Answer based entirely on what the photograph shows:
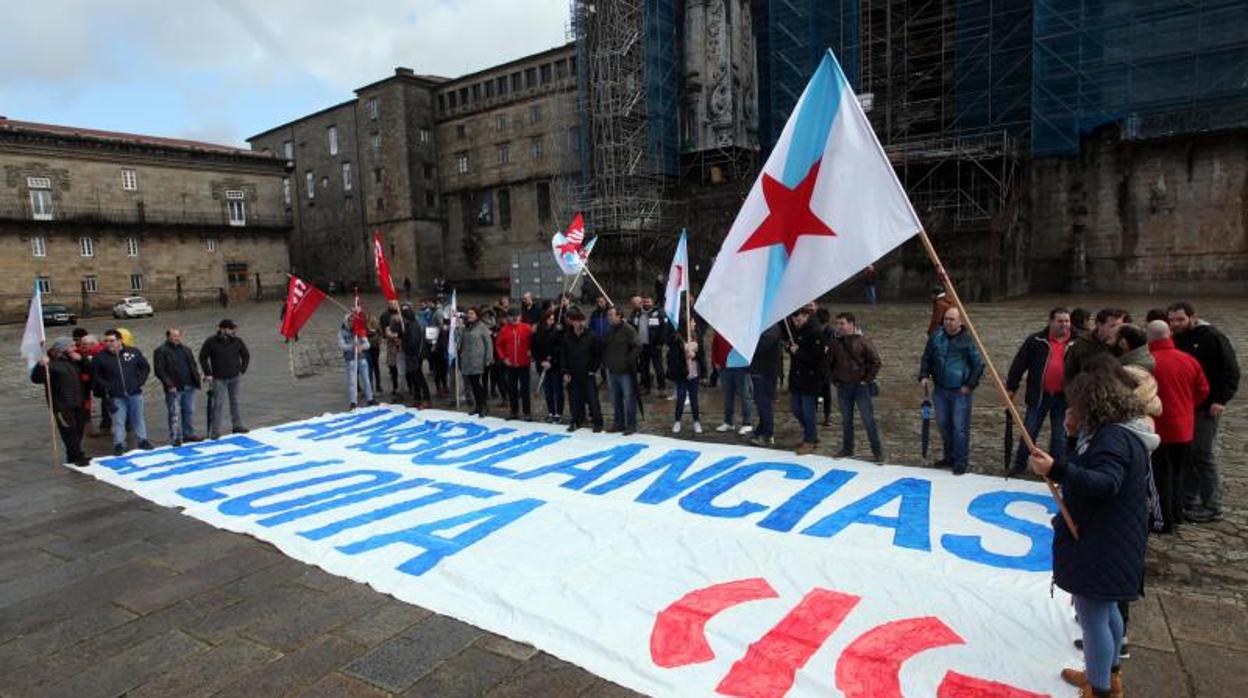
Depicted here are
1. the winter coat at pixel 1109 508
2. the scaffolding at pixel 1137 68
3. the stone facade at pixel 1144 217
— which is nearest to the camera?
the winter coat at pixel 1109 508

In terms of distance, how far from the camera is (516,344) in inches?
431

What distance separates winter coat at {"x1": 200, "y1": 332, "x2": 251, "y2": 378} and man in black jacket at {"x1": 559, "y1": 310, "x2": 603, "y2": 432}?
480 cm

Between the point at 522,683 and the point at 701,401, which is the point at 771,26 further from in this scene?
the point at 522,683

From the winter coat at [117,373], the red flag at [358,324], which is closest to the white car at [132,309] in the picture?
the red flag at [358,324]

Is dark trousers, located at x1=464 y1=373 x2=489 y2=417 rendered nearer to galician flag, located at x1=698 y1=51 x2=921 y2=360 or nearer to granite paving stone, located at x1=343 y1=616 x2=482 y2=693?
galician flag, located at x1=698 y1=51 x2=921 y2=360

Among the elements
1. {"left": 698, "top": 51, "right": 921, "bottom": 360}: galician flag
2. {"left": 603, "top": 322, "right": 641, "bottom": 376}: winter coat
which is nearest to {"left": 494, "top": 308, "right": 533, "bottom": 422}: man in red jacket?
{"left": 603, "top": 322, "right": 641, "bottom": 376}: winter coat

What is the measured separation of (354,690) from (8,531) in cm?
513

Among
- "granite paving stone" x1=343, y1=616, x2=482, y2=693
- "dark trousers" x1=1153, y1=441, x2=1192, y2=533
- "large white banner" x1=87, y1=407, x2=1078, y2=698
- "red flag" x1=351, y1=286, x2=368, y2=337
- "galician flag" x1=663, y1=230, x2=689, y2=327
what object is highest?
"galician flag" x1=663, y1=230, x2=689, y2=327

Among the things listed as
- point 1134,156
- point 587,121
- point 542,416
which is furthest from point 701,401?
point 587,121

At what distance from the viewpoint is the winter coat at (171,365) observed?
32.5ft

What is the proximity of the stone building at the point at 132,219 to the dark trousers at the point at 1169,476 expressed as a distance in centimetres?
4898

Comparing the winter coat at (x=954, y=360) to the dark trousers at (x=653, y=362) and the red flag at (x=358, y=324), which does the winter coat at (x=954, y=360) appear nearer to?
the dark trousers at (x=653, y=362)

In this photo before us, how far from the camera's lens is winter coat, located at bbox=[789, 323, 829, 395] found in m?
8.33

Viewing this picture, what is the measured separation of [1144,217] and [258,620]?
108 ft
